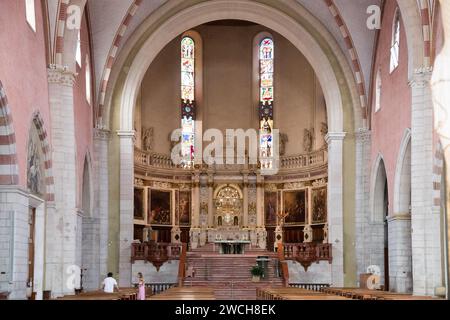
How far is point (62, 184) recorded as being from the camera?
68.6ft

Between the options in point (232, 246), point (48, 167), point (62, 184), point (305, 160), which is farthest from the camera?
point (305, 160)

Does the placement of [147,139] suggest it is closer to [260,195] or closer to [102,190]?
[260,195]

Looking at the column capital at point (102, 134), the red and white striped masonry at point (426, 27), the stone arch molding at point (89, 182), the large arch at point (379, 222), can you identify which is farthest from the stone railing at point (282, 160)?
the red and white striped masonry at point (426, 27)

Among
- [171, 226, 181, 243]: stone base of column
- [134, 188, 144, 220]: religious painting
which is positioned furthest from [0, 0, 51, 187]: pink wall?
[171, 226, 181, 243]: stone base of column

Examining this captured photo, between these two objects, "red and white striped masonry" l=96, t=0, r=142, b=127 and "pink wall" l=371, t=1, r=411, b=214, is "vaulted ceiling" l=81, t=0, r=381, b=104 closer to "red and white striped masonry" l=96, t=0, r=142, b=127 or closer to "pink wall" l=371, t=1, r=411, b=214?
"red and white striped masonry" l=96, t=0, r=142, b=127

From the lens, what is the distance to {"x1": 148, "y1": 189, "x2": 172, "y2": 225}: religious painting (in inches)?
1367

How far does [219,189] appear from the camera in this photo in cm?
3659

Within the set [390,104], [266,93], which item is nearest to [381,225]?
[390,104]

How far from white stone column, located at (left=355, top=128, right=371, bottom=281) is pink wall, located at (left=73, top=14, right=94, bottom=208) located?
32.0 ft

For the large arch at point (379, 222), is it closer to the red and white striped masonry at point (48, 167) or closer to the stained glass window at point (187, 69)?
the red and white striped masonry at point (48, 167)

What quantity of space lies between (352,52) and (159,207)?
11711 millimetres

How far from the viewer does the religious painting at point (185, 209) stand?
36156 mm

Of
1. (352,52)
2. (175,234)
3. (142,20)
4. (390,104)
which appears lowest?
(175,234)
